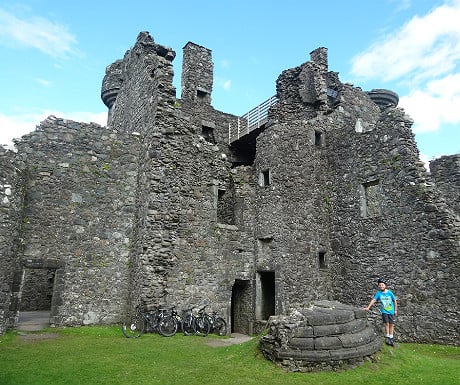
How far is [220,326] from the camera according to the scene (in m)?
14.4

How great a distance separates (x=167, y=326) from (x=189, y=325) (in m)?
0.89

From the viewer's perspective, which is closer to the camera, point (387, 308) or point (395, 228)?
point (387, 308)

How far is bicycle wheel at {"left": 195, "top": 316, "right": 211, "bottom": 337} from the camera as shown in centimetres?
1344

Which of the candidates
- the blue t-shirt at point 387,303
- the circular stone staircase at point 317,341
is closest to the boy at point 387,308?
the blue t-shirt at point 387,303

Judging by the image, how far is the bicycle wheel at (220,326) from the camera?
1428 cm

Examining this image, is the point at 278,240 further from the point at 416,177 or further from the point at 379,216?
the point at 416,177

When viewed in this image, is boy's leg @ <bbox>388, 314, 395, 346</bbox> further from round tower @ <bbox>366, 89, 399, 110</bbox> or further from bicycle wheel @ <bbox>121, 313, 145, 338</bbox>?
round tower @ <bbox>366, 89, 399, 110</bbox>

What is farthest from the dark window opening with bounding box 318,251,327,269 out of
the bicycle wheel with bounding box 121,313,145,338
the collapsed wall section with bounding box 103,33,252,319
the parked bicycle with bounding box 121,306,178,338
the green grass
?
the bicycle wheel with bounding box 121,313,145,338

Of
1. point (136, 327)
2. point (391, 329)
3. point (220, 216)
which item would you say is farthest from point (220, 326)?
point (391, 329)

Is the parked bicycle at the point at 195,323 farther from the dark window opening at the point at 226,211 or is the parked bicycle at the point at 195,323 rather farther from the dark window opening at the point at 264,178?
the dark window opening at the point at 264,178

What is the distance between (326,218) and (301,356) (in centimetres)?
1051

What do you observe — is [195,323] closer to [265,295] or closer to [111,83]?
[265,295]

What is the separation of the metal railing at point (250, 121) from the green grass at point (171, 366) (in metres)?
13.9

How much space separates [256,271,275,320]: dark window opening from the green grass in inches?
237
